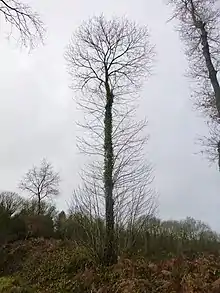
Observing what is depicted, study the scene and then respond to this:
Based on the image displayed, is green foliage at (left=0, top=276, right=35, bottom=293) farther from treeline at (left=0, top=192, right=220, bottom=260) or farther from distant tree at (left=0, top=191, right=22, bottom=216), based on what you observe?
distant tree at (left=0, top=191, right=22, bottom=216)

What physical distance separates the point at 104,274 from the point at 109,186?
349cm

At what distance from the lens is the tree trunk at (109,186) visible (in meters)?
11.9

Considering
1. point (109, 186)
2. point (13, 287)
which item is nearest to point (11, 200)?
point (109, 186)

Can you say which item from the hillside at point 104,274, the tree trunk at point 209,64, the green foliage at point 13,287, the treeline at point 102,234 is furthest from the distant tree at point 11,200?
the tree trunk at point 209,64

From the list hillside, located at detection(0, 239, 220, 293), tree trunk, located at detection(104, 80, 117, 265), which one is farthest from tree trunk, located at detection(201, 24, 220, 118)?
hillside, located at detection(0, 239, 220, 293)

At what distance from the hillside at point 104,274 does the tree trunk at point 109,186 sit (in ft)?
1.90

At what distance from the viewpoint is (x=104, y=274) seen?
1073 centimetres

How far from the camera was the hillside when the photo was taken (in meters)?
8.87

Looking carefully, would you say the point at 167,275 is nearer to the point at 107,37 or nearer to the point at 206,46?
the point at 206,46

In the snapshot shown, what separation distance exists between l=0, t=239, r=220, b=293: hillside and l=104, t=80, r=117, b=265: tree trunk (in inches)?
22.8

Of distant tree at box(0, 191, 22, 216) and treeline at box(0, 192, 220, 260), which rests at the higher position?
distant tree at box(0, 191, 22, 216)

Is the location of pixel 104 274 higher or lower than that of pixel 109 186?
lower

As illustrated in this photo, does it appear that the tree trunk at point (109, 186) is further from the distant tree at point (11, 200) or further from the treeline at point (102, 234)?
the distant tree at point (11, 200)

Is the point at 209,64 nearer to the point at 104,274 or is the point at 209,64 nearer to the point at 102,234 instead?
the point at 102,234
